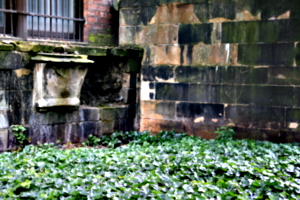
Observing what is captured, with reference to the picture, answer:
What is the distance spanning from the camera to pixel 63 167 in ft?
14.6

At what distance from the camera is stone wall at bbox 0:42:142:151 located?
19.3ft

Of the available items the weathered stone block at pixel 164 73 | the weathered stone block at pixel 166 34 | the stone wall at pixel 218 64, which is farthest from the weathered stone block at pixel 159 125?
the weathered stone block at pixel 166 34

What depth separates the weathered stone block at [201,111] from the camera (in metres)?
6.83

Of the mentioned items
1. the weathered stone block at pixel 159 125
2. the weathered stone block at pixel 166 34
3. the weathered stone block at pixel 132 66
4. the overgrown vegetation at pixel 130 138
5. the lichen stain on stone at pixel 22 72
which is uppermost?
the weathered stone block at pixel 166 34

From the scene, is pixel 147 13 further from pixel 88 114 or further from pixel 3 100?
pixel 3 100

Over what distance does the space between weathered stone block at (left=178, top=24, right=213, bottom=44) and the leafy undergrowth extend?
2157 mm

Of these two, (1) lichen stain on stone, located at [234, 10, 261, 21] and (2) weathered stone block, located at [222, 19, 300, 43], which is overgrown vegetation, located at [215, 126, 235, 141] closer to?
(2) weathered stone block, located at [222, 19, 300, 43]

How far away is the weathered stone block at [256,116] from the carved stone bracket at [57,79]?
2.53 meters

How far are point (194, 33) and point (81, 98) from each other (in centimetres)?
228

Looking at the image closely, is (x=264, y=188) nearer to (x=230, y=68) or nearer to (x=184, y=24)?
(x=230, y=68)

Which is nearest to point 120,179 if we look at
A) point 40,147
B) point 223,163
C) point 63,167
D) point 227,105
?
point 63,167

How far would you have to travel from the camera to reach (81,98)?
22.8 feet

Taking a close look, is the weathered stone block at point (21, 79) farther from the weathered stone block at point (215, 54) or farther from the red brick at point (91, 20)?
the weathered stone block at point (215, 54)

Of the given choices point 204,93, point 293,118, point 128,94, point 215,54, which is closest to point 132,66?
point 128,94
